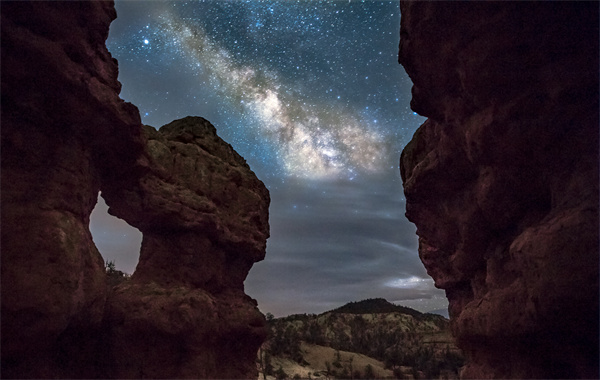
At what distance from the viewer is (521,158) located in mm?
8195

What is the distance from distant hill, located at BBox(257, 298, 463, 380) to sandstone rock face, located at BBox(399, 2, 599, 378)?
16587 mm

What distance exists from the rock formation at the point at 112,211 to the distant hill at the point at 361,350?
40.0ft

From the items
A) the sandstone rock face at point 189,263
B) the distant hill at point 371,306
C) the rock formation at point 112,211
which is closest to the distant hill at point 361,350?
the sandstone rock face at point 189,263

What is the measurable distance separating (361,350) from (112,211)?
3011 centimetres

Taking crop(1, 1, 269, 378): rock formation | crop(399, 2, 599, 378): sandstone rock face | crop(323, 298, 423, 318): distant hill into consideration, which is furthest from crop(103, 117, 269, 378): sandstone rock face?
crop(323, 298, 423, 318): distant hill

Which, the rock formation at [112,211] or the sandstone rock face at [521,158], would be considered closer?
the sandstone rock face at [521,158]

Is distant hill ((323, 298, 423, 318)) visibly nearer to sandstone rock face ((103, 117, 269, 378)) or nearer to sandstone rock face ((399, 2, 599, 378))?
sandstone rock face ((103, 117, 269, 378))

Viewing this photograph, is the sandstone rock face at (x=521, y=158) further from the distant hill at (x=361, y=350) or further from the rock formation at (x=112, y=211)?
the distant hill at (x=361, y=350)

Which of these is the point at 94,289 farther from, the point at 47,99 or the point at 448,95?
the point at 448,95

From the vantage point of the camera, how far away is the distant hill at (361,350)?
2738 cm

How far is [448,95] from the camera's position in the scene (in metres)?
9.68

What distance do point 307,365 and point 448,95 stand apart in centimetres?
2469

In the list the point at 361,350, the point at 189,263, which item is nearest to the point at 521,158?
the point at 189,263

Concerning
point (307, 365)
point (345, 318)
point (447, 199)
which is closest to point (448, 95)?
point (447, 199)
